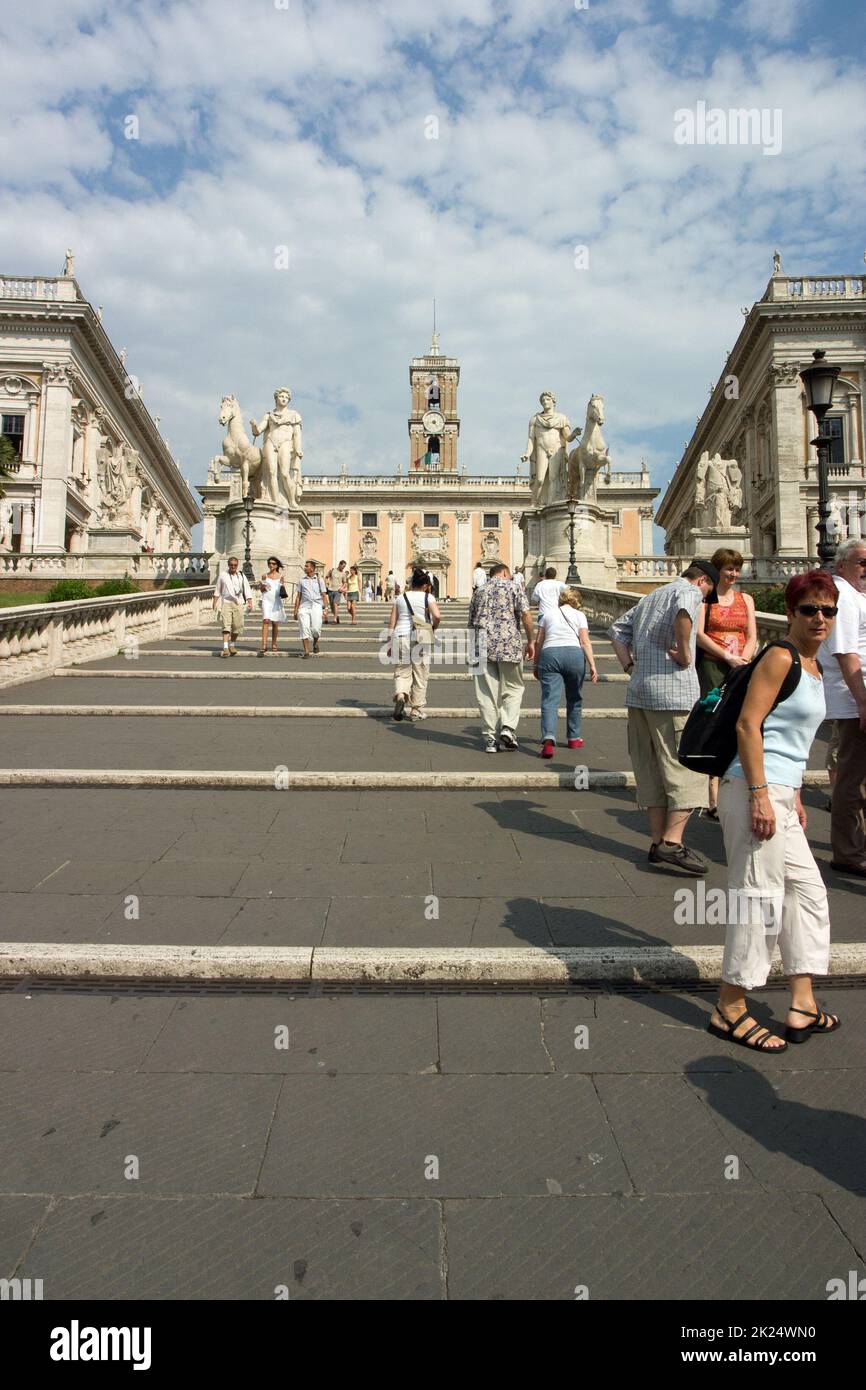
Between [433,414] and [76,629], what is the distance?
245ft

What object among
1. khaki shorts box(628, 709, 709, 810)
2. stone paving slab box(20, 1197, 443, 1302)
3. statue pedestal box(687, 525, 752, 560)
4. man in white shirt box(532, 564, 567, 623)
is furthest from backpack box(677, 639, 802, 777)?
A: statue pedestal box(687, 525, 752, 560)

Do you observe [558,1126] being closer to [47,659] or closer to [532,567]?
[47,659]

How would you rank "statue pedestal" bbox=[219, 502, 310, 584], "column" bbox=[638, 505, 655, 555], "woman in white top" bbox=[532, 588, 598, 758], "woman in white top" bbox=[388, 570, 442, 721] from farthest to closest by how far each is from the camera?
"column" bbox=[638, 505, 655, 555], "statue pedestal" bbox=[219, 502, 310, 584], "woman in white top" bbox=[388, 570, 442, 721], "woman in white top" bbox=[532, 588, 598, 758]

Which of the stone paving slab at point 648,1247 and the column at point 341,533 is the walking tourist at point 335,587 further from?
the column at point 341,533

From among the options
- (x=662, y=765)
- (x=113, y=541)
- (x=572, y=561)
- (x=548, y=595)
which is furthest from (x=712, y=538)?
(x=662, y=765)

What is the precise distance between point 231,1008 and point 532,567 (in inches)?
906

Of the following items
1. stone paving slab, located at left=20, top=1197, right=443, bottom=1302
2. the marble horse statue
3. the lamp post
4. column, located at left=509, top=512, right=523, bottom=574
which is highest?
column, located at left=509, top=512, right=523, bottom=574

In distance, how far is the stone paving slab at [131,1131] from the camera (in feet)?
7.64

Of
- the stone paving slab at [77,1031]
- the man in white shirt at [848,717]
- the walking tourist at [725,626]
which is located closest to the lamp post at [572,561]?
the walking tourist at [725,626]

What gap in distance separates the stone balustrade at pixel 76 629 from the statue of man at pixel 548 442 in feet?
38.8

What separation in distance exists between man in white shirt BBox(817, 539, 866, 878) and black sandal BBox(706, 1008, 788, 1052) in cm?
218

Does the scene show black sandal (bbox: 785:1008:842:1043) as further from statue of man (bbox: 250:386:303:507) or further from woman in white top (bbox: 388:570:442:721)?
statue of man (bbox: 250:386:303:507)

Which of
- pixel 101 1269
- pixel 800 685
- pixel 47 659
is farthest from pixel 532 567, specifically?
pixel 101 1269

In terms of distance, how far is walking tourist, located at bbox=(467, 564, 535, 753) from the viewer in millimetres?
7824
